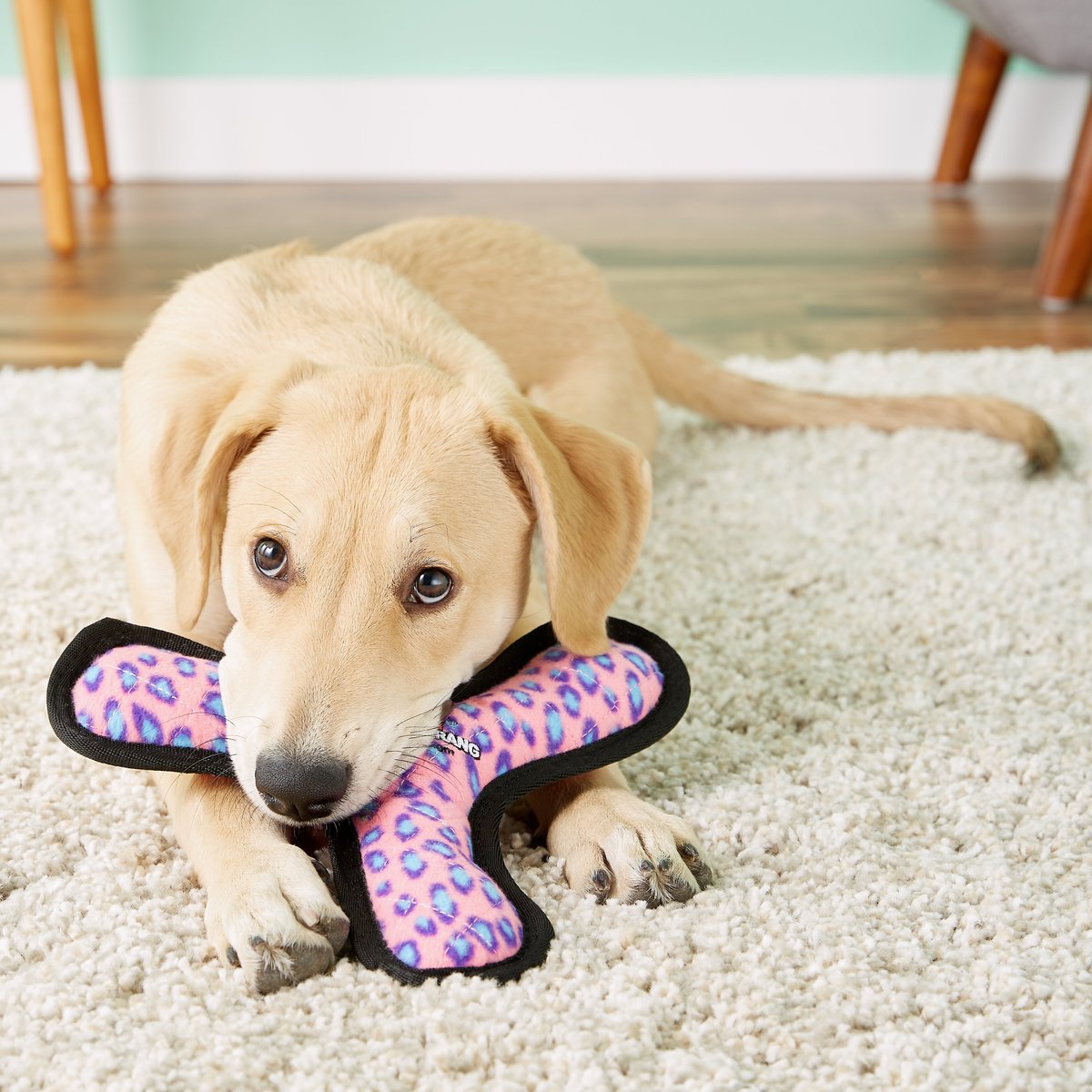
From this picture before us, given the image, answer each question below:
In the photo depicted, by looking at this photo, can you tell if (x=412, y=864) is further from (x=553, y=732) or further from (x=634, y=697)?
(x=634, y=697)

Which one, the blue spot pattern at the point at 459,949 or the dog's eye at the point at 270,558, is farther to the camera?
the dog's eye at the point at 270,558

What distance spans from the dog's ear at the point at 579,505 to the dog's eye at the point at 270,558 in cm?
38

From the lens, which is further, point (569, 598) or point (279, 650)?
point (569, 598)

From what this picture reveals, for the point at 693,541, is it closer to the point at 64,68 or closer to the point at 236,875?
the point at 236,875

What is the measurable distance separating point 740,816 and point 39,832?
108cm

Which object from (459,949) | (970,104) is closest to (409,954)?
(459,949)

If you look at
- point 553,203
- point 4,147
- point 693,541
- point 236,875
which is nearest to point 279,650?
point 236,875

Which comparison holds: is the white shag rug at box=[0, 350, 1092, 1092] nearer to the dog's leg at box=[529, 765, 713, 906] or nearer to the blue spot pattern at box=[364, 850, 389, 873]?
the dog's leg at box=[529, 765, 713, 906]

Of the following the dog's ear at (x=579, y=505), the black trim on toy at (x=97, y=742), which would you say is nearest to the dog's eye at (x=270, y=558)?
the black trim on toy at (x=97, y=742)

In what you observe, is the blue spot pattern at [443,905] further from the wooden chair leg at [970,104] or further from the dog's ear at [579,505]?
the wooden chair leg at [970,104]

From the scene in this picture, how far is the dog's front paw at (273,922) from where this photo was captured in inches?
65.5

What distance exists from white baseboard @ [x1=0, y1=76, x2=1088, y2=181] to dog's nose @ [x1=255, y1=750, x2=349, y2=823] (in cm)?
535

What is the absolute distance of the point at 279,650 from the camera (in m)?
1.82

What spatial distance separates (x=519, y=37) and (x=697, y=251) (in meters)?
1.62
